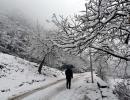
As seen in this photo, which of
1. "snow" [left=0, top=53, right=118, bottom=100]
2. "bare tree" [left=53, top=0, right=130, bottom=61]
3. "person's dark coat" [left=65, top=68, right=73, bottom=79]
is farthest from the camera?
"person's dark coat" [left=65, top=68, right=73, bottom=79]

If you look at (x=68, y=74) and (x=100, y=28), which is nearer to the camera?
(x=100, y=28)

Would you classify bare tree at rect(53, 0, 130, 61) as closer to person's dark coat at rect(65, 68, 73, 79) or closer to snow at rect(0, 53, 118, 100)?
snow at rect(0, 53, 118, 100)

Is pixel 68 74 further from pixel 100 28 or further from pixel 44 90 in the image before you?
pixel 100 28

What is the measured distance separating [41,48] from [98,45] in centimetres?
2286

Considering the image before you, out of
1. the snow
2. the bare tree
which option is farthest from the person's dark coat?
the bare tree

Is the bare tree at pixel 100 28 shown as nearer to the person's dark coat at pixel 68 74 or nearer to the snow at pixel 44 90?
the snow at pixel 44 90

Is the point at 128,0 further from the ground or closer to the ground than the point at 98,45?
further from the ground

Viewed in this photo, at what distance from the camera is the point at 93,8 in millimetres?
5461

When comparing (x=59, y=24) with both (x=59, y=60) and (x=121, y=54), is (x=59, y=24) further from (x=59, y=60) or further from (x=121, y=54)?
(x=59, y=60)

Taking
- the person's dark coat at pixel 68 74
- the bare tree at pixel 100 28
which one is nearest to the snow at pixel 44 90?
the person's dark coat at pixel 68 74

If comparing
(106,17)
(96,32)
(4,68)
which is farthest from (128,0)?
(4,68)

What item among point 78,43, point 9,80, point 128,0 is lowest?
point 9,80

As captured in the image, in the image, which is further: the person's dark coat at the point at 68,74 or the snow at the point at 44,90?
the person's dark coat at the point at 68,74

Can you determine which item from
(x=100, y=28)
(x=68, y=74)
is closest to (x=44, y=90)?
(x=68, y=74)
